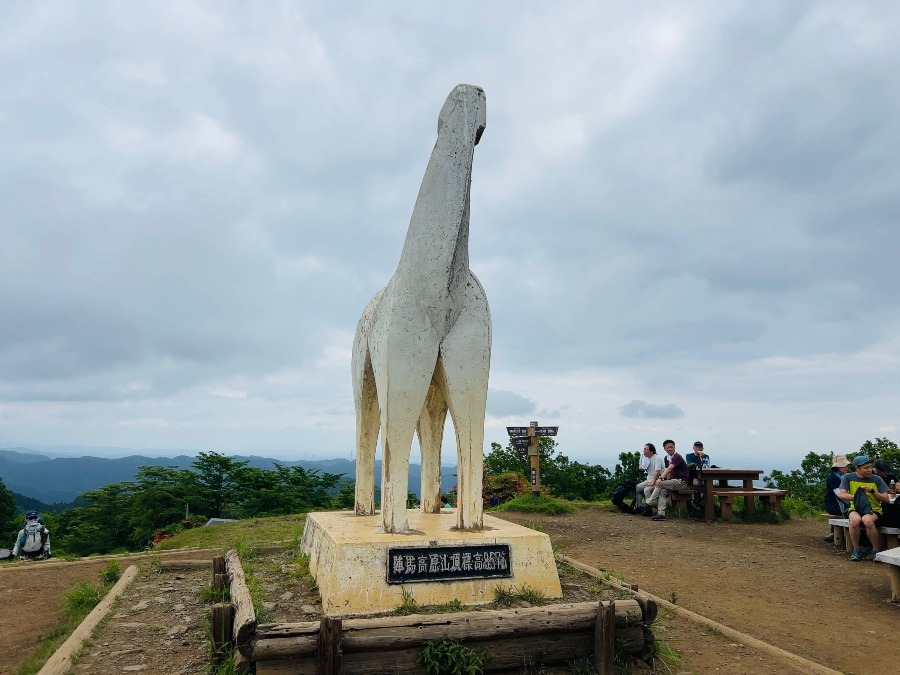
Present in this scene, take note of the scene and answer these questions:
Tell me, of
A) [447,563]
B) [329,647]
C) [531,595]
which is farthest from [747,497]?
[329,647]

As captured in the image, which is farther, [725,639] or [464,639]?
[725,639]

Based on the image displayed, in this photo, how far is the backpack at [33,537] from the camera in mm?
10141

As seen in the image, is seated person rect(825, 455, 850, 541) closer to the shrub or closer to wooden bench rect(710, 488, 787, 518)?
wooden bench rect(710, 488, 787, 518)

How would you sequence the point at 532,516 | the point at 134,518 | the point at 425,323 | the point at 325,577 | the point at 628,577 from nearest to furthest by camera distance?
the point at 325,577
the point at 425,323
the point at 628,577
the point at 532,516
the point at 134,518

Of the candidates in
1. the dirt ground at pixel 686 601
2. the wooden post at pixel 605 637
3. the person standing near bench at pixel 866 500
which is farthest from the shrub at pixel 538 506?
the wooden post at pixel 605 637

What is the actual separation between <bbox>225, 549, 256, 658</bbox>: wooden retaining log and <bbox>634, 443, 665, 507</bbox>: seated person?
8406 millimetres

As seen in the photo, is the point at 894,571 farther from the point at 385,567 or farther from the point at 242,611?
the point at 242,611

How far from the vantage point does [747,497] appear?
38.1 ft

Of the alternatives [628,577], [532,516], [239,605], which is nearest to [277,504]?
[532,516]

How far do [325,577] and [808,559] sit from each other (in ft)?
22.3

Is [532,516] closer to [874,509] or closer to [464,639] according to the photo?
[874,509]

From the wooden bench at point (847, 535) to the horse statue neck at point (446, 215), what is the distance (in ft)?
20.1

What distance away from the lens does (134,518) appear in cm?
1580

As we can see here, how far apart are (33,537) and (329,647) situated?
853 cm
